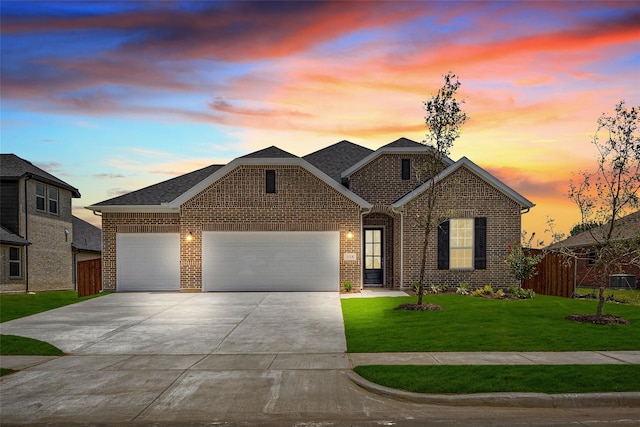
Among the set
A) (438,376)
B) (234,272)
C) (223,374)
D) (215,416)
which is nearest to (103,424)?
(215,416)

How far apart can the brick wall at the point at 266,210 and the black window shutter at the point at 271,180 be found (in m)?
0.14

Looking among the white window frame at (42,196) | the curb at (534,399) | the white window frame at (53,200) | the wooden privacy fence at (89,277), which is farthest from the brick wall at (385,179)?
the white window frame at (53,200)

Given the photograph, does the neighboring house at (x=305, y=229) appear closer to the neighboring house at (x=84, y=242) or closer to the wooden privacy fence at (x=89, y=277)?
the wooden privacy fence at (x=89, y=277)

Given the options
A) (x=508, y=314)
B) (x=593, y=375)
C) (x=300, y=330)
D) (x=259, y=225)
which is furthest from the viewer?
(x=259, y=225)

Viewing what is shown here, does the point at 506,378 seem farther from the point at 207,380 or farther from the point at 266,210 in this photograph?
the point at 266,210

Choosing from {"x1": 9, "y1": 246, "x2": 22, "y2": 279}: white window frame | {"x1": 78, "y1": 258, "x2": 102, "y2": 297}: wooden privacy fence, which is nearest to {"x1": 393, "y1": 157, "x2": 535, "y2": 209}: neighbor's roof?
{"x1": 78, "y1": 258, "x2": 102, "y2": 297}: wooden privacy fence

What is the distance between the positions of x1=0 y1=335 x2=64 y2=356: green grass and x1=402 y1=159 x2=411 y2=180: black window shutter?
620 inches

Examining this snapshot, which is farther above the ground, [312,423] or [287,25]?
[287,25]

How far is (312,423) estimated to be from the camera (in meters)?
6.42

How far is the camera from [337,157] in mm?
26609

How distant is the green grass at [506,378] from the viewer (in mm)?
7445

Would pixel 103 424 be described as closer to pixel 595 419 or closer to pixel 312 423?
pixel 312 423

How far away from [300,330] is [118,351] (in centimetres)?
437

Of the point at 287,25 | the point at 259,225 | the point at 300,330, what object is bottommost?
the point at 300,330
